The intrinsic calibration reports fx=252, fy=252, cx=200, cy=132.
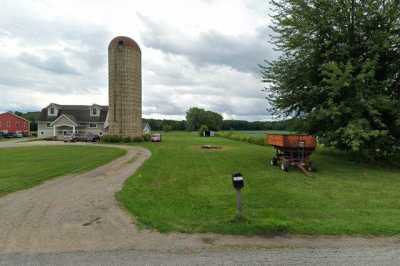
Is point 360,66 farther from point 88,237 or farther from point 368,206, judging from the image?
point 88,237

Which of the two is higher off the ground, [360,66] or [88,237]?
[360,66]

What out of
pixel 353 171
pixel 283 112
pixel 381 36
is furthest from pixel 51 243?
pixel 381 36

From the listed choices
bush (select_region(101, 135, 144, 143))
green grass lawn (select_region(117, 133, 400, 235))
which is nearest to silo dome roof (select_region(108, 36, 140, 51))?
bush (select_region(101, 135, 144, 143))

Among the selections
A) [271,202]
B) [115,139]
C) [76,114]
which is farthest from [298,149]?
[76,114]

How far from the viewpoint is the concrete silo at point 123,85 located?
3369 cm

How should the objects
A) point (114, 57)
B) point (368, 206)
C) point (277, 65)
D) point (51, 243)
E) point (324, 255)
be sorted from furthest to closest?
point (114, 57) < point (277, 65) < point (368, 206) < point (51, 243) < point (324, 255)

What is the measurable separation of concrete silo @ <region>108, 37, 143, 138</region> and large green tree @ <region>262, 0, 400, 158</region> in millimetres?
24366

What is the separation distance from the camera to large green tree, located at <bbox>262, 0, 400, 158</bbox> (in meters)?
11.1

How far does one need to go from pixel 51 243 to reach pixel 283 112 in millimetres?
12959

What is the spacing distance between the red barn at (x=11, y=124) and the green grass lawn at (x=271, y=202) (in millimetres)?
65479

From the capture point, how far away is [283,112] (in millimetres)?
14445

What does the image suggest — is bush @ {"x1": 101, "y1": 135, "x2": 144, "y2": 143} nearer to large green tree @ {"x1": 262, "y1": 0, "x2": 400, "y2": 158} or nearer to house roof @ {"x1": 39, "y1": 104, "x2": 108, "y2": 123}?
house roof @ {"x1": 39, "y1": 104, "x2": 108, "y2": 123}

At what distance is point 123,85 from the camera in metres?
33.8

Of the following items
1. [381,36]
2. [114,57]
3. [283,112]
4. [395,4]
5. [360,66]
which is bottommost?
[283,112]
